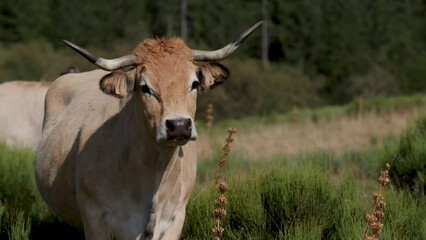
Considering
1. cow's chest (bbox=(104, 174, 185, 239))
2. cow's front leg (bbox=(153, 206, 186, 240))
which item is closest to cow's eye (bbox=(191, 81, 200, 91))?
cow's chest (bbox=(104, 174, 185, 239))

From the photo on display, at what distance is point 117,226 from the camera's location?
249 inches

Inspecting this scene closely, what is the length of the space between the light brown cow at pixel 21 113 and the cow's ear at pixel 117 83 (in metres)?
6.87

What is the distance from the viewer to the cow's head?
5.70 m

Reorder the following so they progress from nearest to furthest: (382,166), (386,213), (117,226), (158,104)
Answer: (158,104) < (117,226) < (386,213) < (382,166)

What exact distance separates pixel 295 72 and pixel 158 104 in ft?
156

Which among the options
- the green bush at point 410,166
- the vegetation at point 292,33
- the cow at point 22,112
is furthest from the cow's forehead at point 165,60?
the vegetation at point 292,33

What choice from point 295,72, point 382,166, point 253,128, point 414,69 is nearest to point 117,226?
point 382,166

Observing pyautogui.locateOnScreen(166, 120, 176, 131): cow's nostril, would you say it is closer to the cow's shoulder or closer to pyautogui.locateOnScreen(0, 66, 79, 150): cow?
the cow's shoulder

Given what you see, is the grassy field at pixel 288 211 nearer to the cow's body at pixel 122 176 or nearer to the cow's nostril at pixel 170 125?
the cow's body at pixel 122 176

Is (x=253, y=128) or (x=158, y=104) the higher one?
(x=158, y=104)

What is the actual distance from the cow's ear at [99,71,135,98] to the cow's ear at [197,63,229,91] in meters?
0.48

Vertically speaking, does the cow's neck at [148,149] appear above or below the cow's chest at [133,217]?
above

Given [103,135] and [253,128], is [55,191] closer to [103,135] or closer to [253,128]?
[103,135]

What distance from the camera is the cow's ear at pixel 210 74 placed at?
20.8 feet
